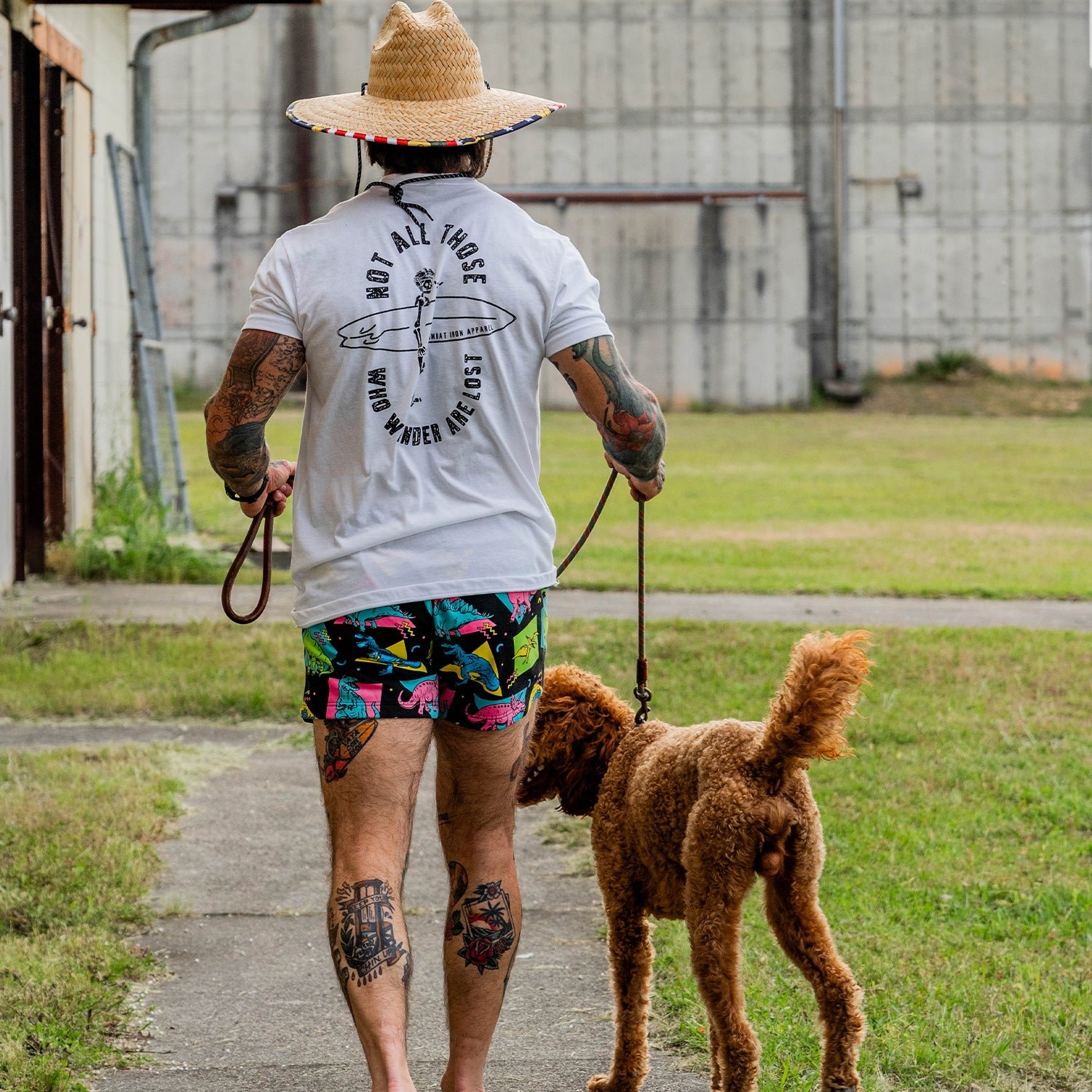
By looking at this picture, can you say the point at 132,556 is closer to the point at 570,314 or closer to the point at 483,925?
the point at 483,925

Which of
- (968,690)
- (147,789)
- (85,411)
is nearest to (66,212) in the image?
(85,411)

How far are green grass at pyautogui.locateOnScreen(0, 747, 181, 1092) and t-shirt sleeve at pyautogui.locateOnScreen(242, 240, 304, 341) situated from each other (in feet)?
5.61

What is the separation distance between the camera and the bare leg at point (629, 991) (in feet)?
10.8

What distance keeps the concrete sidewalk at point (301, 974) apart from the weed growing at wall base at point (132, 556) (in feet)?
15.9

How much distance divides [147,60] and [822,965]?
11314mm

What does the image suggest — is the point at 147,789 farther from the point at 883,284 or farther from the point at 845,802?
the point at 883,284

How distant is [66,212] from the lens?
10609 millimetres

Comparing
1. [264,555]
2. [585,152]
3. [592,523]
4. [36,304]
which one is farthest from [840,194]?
[264,555]

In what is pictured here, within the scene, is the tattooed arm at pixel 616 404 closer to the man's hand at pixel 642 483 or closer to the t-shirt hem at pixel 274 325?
the man's hand at pixel 642 483

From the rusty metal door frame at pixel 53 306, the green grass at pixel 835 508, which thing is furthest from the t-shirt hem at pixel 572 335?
the rusty metal door frame at pixel 53 306

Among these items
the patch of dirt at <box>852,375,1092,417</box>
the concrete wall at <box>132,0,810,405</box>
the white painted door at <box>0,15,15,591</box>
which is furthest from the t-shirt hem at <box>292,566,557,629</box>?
the patch of dirt at <box>852,375,1092,417</box>

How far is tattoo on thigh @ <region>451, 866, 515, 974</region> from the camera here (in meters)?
2.93

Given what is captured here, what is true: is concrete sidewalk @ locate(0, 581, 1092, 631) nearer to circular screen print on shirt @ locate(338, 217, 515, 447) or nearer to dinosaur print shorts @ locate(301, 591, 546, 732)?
dinosaur print shorts @ locate(301, 591, 546, 732)

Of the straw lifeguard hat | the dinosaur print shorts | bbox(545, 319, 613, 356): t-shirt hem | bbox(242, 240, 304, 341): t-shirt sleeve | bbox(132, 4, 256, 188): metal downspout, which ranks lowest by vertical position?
the dinosaur print shorts
